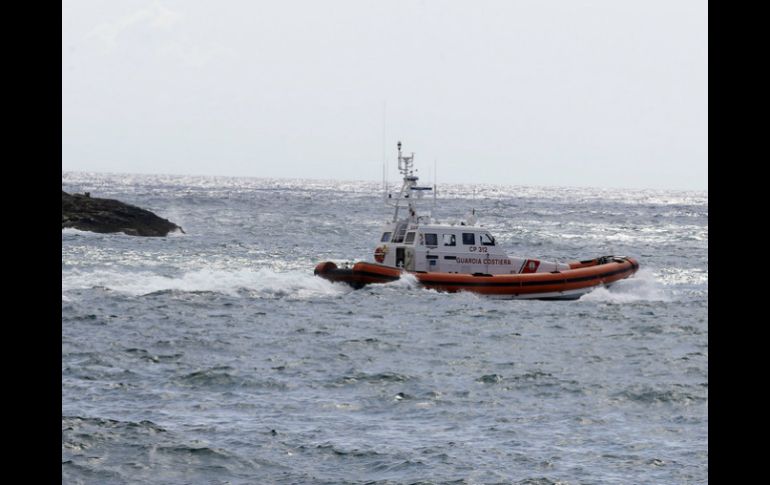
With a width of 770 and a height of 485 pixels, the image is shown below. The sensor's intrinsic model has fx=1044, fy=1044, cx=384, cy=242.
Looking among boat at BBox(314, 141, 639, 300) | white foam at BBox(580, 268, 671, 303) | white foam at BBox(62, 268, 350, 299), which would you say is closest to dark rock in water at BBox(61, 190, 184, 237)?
white foam at BBox(62, 268, 350, 299)

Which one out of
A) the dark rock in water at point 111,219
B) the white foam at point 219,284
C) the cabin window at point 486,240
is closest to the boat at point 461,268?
the cabin window at point 486,240

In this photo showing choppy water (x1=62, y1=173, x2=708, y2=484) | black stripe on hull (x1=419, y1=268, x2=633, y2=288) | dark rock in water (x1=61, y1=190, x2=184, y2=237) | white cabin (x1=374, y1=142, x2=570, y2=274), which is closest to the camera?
choppy water (x1=62, y1=173, x2=708, y2=484)

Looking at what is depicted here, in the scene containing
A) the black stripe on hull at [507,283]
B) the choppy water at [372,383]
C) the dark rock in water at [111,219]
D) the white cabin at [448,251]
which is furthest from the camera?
the dark rock in water at [111,219]

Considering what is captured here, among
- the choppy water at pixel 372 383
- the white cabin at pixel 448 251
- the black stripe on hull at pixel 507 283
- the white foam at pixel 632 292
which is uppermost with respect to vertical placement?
the white cabin at pixel 448 251

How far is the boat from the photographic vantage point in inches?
1083

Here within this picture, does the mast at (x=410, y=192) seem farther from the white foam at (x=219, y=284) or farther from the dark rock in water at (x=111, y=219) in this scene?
the dark rock in water at (x=111, y=219)

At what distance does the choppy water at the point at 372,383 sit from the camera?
39.1ft

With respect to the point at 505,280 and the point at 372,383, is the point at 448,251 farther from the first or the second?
the point at 372,383

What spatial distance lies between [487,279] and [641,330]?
17.1 ft

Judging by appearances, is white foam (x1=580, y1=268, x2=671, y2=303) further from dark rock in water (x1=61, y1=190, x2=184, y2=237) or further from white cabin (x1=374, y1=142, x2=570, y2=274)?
dark rock in water (x1=61, y1=190, x2=184, y2=237)

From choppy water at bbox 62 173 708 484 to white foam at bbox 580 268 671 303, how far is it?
7 cm

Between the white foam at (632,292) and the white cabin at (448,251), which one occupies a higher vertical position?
the white cabin at (448,251)

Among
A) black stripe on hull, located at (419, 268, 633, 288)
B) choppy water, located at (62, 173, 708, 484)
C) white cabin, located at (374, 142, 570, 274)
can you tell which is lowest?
choppy water, located at (62, 173, 708, 484)
